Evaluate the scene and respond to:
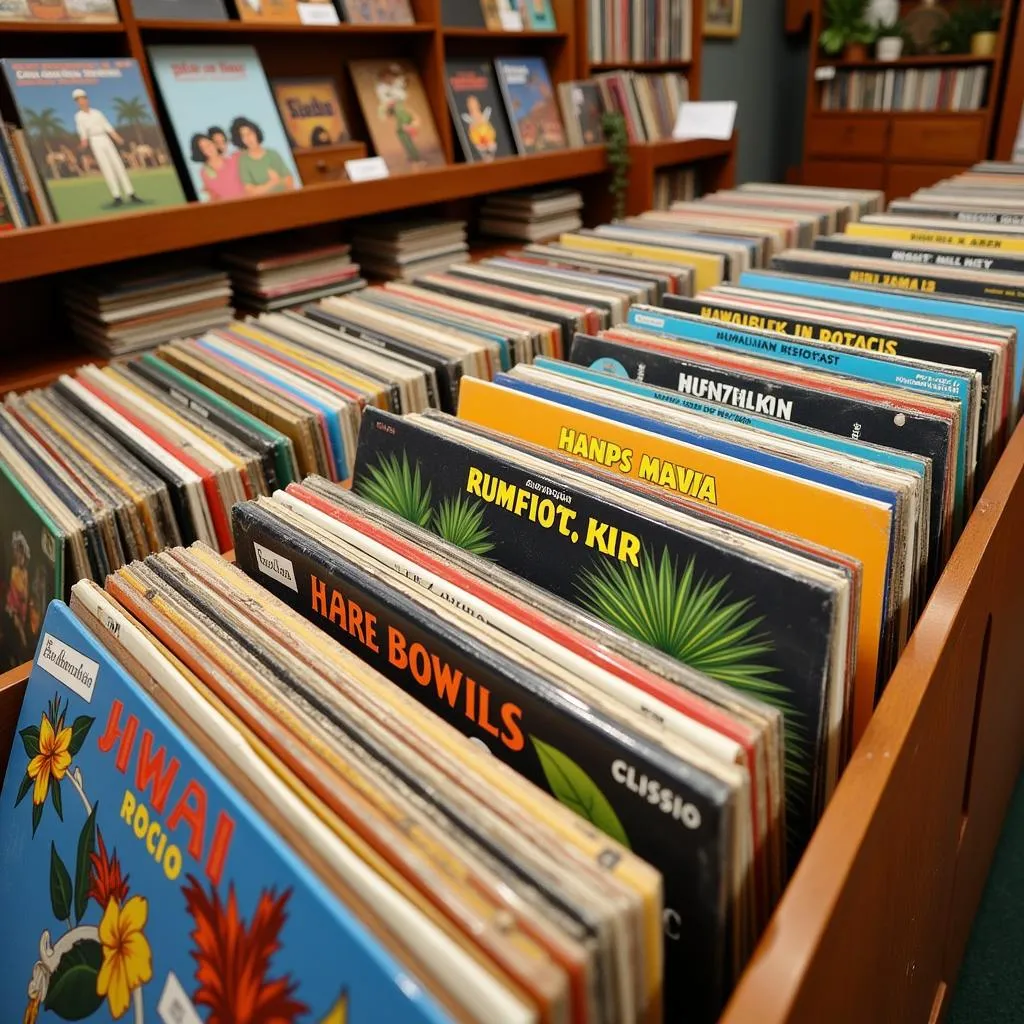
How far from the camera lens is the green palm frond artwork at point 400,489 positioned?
2.51ft

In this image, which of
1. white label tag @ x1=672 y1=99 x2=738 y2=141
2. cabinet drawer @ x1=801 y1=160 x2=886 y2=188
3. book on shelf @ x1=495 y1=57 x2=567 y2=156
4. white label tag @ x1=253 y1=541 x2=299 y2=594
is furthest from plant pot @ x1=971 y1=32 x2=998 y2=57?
white label tag @ x1=253 y1=541 x2=299 y2=594

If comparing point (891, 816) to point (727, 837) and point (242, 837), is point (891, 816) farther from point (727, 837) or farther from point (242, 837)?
point (242, 837)

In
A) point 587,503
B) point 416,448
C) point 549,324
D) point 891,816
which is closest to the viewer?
point 891,816

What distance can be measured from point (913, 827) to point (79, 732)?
0.63 m

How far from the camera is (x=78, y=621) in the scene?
60 centimetres

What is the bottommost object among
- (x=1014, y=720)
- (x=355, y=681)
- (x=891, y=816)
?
(x=1014, y=720)

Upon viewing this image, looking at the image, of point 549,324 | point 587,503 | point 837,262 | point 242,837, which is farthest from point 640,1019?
point 837,262

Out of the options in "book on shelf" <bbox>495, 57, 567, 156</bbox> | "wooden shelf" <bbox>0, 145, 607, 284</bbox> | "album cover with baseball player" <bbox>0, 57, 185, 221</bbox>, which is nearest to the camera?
"wooden shelf" <bbox>0, 145, 607, 284</bbox>

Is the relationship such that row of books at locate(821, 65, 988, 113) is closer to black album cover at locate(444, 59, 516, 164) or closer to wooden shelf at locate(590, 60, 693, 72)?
wooden shelf at locate(590, 60, 693, 72)

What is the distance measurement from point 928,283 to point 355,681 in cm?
103

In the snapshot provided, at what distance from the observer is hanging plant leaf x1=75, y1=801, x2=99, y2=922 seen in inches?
21.1

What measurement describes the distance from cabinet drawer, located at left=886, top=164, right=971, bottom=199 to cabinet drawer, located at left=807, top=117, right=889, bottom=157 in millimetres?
130

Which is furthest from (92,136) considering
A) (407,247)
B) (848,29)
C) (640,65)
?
(848,29)

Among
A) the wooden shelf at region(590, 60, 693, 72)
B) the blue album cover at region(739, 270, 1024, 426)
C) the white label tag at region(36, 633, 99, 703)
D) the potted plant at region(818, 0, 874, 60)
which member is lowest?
the white label tag at region(36, 633, 99, 703)
